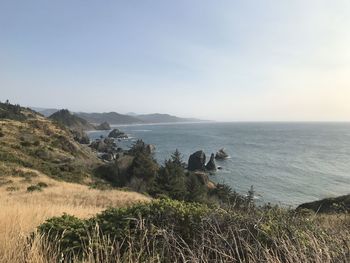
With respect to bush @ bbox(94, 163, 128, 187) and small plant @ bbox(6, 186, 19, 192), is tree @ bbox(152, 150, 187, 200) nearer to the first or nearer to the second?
bush @ bbox(94, 163, 128, 187)

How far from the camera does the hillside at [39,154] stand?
39.2 m

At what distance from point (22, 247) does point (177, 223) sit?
2.17 meters

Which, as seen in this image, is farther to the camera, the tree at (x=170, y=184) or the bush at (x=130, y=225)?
the tree at (x=170, y=184)

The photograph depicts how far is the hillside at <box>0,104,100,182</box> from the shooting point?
1545 inches

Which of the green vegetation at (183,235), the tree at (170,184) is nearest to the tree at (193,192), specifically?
the tree at (170,184)

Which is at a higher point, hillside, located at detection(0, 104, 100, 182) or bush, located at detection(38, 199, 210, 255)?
bush, located at detection(38, 199, 210, 255)

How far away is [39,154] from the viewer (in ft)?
162

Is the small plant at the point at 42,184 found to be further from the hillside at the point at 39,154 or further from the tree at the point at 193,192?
the tree at the point at 193,192

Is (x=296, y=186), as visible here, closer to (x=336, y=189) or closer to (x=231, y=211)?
(x=336, y=189)

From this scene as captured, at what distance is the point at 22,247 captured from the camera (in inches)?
185

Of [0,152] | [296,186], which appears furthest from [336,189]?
[0,152]

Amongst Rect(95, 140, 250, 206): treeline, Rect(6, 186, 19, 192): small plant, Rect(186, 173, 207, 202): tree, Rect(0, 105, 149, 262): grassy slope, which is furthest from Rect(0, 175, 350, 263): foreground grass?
Rect(95, 140, 250, 206): treeline

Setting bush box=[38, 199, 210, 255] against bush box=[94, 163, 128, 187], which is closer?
bush box=[38, 199, 210, 255]

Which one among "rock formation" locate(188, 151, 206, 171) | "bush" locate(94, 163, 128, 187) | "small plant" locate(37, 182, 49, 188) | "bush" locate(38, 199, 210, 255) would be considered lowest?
"rock formation" locate(188, 151, 206, 171)
